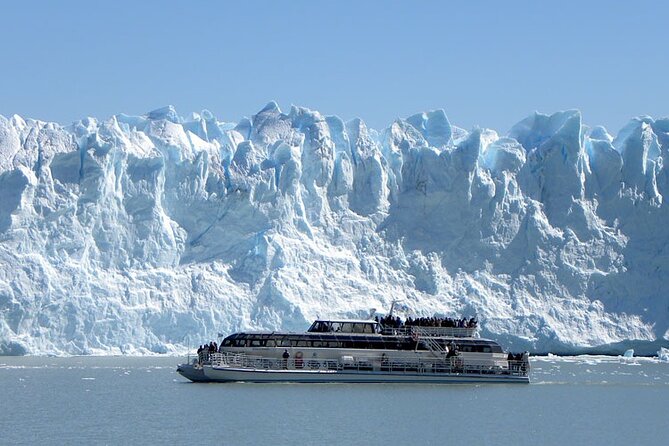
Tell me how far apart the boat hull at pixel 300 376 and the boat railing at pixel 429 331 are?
1.91m

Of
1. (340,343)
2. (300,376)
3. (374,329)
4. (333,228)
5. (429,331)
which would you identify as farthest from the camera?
(333,228)

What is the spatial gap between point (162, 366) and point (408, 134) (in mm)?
25266

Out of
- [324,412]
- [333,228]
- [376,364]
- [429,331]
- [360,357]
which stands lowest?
[324,412]

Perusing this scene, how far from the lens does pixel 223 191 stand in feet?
252

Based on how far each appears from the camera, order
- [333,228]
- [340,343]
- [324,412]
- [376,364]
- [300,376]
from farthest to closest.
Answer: [333,228] < [376,364] < [340,343] < [300,376] < [324,412]

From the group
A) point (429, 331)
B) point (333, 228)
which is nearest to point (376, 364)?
point (429, 331)

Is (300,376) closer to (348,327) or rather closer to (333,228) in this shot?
(348,327)

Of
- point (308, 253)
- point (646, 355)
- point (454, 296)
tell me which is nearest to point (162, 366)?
point (308, 253)

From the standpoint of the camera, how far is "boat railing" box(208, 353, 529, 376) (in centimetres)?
4882

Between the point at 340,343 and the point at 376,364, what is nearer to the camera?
the point at 340,343

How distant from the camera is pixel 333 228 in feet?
261

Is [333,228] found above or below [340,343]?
above

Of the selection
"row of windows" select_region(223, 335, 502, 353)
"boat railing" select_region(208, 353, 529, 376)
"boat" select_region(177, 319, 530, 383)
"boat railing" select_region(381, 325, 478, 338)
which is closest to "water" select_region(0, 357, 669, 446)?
"boat" select_region(177, 319, 530, 383)

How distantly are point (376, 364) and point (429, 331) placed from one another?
2.76 metres
